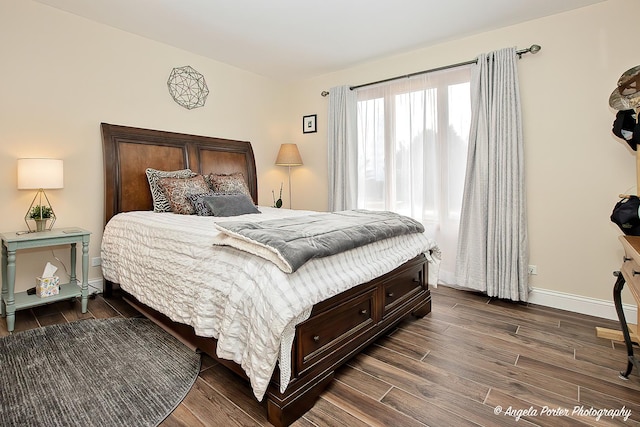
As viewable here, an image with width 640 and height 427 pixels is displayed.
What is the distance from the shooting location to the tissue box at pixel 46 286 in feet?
8.57

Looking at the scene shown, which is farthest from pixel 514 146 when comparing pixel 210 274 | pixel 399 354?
pixel 210 274

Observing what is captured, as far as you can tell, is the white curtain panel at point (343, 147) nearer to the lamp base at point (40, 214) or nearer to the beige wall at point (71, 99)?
the beige wall at point (71, 99)

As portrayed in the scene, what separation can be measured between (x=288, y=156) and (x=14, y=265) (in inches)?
118

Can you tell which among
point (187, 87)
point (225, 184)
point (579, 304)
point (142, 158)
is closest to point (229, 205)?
point (225, 184)

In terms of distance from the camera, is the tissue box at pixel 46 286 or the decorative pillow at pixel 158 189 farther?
the decorative pillow at pixel 158 189

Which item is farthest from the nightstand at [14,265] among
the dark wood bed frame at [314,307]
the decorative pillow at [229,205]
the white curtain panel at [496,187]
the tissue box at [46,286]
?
the white curtain panel at [496,187]

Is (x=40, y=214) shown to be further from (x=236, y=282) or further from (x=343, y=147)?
(x=343, y=147)

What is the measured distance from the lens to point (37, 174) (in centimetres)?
254

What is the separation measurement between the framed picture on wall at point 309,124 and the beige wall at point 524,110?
5.42 ft

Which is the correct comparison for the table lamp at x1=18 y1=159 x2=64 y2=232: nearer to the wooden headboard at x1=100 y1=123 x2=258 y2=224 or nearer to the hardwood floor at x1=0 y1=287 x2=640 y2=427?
the wooden headboard at x1=100 y1=123 x2=258 y2=224

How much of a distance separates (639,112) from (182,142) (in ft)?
12.7

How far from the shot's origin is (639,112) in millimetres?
2123

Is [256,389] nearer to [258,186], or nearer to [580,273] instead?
[580,273]

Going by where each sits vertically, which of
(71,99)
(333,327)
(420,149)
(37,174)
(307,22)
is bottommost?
(333,327)
